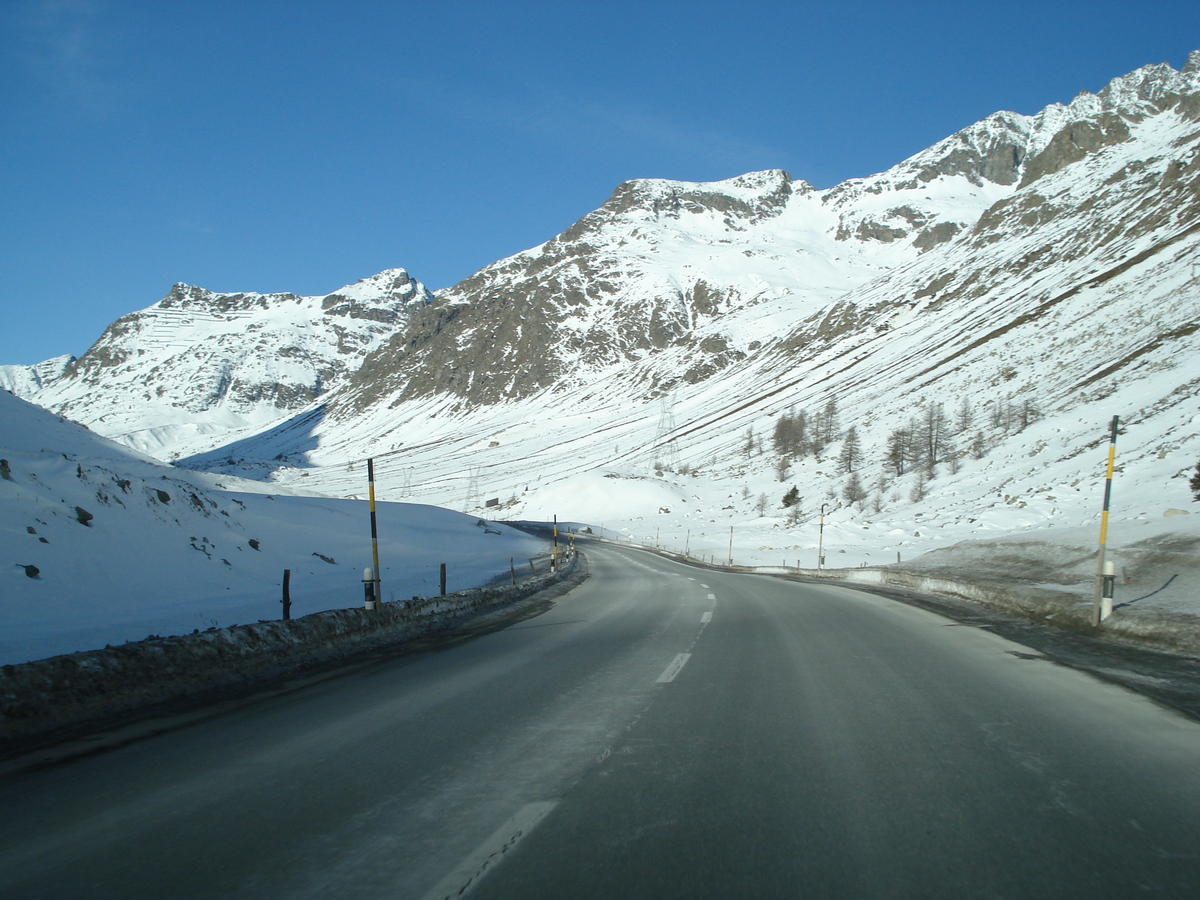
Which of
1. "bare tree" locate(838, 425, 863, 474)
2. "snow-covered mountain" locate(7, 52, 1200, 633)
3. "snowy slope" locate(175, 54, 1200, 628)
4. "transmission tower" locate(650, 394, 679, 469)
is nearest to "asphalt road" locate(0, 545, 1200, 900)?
"snowy slope" locate(175, 54, 1200, 628)

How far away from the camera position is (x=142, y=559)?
16438mm

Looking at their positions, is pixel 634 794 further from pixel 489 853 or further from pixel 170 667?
pixel 170 667

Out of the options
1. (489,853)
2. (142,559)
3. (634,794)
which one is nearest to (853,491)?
(142,559)

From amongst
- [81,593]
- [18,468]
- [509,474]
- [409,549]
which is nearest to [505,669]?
[81,593]

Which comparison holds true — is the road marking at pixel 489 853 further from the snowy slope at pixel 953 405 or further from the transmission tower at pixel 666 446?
the transmission tower at pixel 666 446

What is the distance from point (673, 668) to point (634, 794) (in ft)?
13.5

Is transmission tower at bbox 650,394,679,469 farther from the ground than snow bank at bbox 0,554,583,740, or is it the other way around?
transmission tower at bbox 650,394,679,469

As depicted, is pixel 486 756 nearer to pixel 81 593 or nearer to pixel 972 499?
pixel 81 593

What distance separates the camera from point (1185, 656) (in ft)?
30.8

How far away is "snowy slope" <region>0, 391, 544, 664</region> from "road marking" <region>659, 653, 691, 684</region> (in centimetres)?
833

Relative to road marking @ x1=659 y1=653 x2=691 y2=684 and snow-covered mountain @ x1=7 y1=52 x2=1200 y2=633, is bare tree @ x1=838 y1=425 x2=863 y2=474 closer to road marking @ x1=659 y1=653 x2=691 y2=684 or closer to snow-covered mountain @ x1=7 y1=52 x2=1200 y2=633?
snow-covered mountain @ x1=7 y1=52 x2=1200 y2=633

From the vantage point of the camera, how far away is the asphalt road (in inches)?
141

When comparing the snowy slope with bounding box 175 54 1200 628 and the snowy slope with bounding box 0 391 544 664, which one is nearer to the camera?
the snowy slope with bounding box 0 391 544 664

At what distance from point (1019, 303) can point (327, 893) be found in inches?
4759
